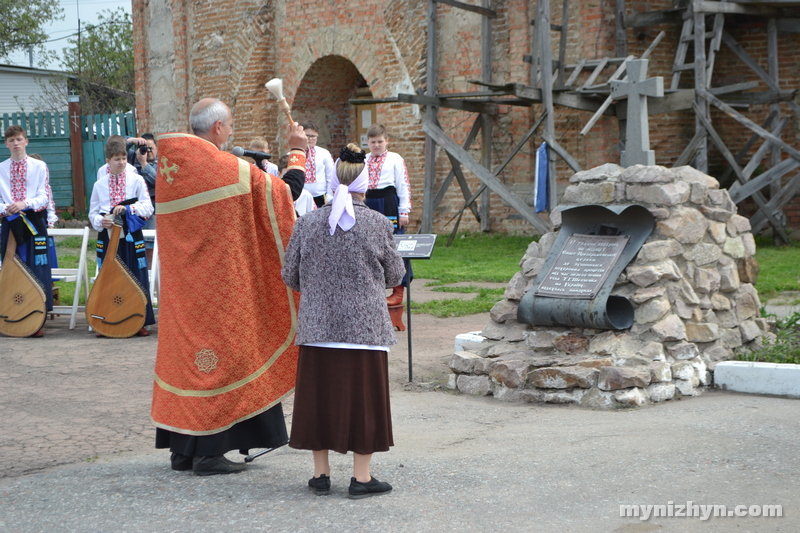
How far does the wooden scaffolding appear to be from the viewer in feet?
42.5

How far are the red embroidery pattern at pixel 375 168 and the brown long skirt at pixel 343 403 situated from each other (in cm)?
499

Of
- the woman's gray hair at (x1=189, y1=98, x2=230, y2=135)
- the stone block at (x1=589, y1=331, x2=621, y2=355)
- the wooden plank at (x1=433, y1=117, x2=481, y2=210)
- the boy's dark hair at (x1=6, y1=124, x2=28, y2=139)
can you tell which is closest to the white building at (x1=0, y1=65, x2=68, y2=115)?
the wooden plank at (x1=433, y1=117, x2=481, y2=210)

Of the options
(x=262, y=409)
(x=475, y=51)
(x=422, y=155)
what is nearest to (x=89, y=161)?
(x=422, y=155)

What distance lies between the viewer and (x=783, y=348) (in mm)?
6484

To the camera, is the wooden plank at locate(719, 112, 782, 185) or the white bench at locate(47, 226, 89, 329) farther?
the wooden plank at locate(719, 112, 782, 185)

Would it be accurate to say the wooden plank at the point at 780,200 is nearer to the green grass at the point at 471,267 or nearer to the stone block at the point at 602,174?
the green grass at the point at 471,267

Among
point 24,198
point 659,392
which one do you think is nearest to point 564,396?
point 659,392

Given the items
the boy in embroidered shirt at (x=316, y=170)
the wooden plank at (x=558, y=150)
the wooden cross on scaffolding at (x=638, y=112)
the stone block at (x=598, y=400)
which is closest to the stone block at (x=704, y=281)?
the wooden cross on scaffolding at (x=638, y=112)

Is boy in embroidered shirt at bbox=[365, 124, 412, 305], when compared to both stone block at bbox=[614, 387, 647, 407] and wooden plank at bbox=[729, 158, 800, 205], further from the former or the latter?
wooden plank at bbox=[729, 158, 800, 205]

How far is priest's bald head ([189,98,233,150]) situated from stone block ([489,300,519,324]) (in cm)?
277

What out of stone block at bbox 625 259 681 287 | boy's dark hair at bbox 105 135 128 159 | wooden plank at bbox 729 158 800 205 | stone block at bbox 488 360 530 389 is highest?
boy's dark hair at bbox 105 135 128 159

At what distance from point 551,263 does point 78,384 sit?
11.6 feet

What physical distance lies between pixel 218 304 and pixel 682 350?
3.16 metres

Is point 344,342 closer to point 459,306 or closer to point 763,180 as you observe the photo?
point 459,306
